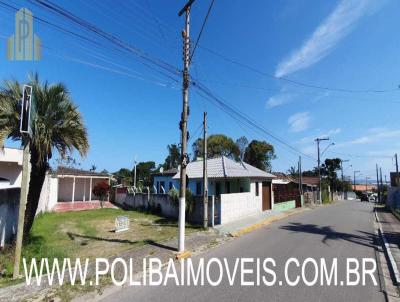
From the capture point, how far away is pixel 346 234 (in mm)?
13547

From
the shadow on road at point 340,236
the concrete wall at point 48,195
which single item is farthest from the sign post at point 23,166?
the concrete wall at point 48,195

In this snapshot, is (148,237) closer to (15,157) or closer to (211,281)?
(211,281)

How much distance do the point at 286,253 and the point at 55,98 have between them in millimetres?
9091

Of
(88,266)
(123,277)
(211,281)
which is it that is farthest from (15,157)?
(211,281)

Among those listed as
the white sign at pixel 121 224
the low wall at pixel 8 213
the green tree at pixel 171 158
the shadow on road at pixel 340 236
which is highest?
the green tree at pixel 171 158

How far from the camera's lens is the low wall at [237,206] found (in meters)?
16.1

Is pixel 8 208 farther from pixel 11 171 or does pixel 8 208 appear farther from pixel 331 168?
pixel 331 168

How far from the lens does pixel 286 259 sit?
8.77 metres

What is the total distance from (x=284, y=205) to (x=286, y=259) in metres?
19.1

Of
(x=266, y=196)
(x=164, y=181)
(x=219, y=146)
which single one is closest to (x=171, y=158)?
(x=219, y=146)

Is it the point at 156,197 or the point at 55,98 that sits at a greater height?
the point at 55,98

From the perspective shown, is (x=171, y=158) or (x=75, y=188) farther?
(x=171, y=158)

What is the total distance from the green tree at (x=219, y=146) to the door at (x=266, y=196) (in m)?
29.0

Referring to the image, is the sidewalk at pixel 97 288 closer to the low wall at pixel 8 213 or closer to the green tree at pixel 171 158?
the low wall at pixel 8 213
